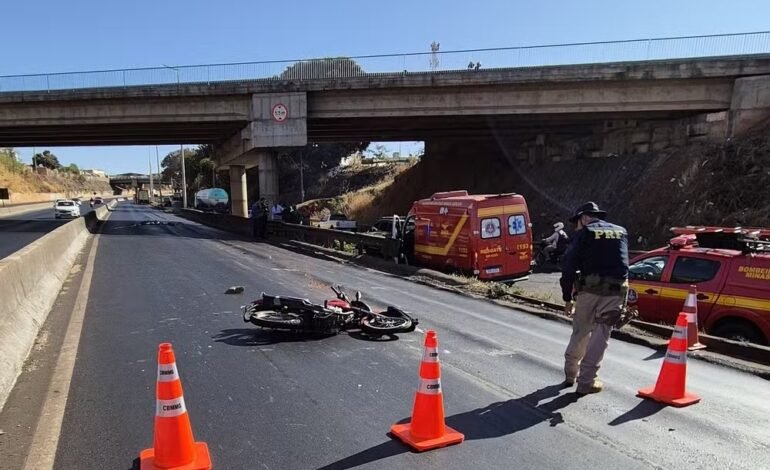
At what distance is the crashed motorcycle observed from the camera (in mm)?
6793

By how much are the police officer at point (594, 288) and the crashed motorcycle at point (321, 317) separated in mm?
2473

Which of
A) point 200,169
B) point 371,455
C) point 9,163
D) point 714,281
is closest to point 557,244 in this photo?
point 714,281

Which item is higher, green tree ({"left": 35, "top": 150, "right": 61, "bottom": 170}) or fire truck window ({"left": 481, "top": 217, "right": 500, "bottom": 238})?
green tree ({"left": 35, "top": 150, "right": 61, "bottom": 170})

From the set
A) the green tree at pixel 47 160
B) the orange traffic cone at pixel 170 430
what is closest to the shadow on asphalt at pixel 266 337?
the orange traffic cone at pixel 170 430

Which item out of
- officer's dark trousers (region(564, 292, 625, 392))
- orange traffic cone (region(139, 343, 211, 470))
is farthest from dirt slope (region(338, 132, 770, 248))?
orange traffic cone (region(139, 343, 211, 470))

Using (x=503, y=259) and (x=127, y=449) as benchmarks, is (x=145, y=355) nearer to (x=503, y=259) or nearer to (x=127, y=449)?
(x=127, y=449)

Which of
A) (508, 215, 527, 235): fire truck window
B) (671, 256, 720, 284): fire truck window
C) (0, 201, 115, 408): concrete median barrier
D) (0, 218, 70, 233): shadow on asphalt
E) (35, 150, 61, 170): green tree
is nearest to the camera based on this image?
(0, 201, 115, 408): concrete median barrier

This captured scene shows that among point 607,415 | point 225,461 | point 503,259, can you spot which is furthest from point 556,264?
point 225,461

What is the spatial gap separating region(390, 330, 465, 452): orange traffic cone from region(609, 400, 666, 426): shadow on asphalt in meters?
1.47

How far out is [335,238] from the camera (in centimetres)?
1917

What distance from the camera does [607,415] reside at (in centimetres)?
474

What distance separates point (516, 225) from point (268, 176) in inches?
797

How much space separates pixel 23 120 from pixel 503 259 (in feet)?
95.5

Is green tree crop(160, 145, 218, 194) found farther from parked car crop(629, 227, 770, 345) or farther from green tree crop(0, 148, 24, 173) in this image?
parked car crop(629, 227, 770, 345)
